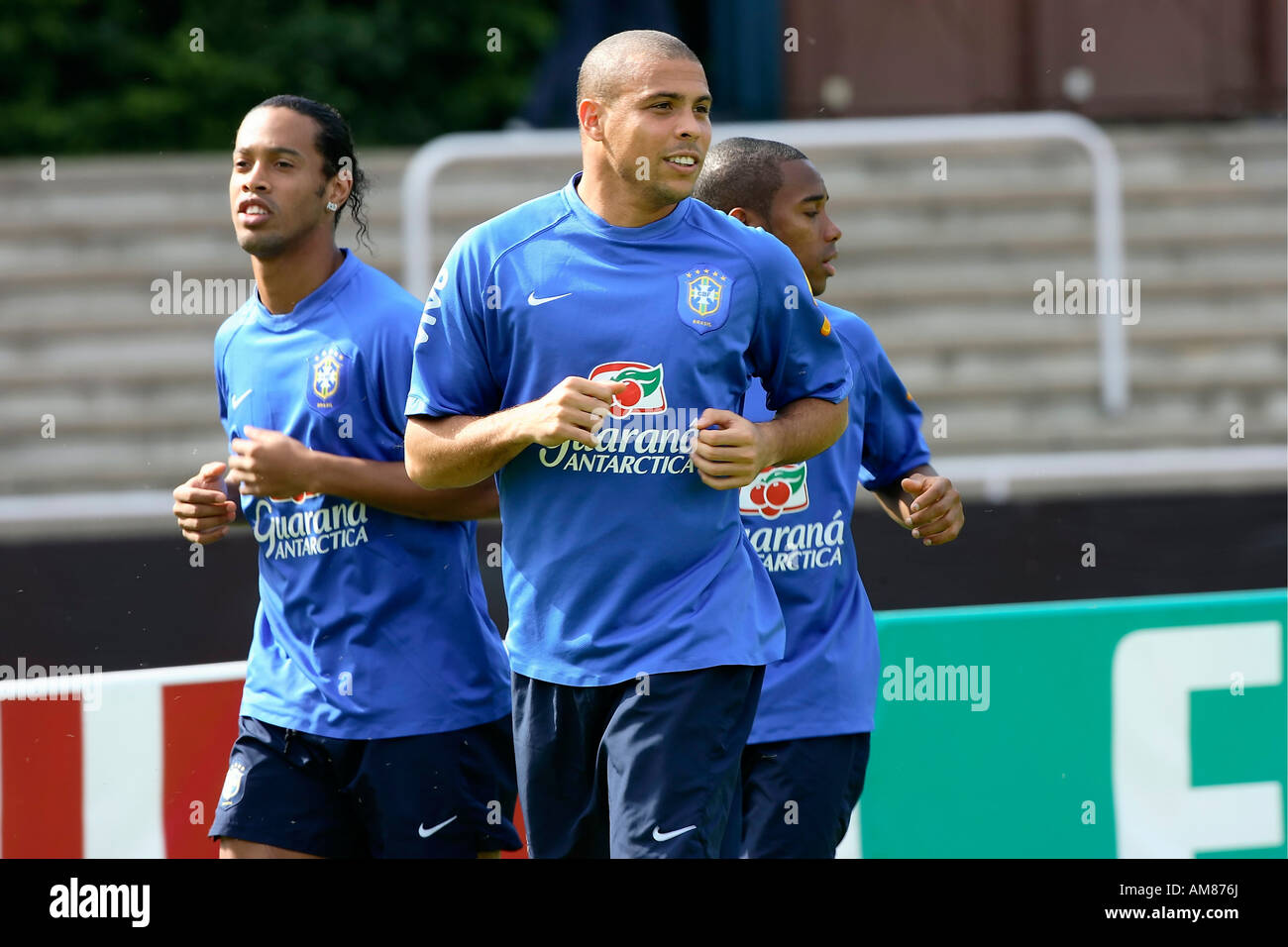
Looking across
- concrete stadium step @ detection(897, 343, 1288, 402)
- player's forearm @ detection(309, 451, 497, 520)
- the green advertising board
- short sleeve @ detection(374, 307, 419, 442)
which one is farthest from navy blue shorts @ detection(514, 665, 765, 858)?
concrete stadium step @ detection(897, 343, 1288, 402)

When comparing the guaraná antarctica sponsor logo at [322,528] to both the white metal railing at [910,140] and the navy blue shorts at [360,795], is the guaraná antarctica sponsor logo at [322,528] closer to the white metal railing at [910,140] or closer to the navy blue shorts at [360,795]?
the navy blue shorts at [360,795]

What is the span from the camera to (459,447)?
295cm

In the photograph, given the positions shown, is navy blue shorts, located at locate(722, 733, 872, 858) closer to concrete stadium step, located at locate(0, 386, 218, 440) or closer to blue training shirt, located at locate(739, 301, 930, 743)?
blue training shirt, located at locate(739, 301, 930, 743)

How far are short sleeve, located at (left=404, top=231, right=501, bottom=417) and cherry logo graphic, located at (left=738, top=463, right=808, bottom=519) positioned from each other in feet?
2.66

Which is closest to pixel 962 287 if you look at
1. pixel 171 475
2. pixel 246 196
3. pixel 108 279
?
pixel 171 475

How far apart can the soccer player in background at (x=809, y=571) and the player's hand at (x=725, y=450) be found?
0.61 metres

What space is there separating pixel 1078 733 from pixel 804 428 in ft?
6.50

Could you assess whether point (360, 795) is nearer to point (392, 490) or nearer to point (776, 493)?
point (392, 490)

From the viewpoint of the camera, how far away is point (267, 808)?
331 centimetres

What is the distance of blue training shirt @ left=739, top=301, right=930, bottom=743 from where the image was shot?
3.55 metres

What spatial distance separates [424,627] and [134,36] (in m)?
9.92

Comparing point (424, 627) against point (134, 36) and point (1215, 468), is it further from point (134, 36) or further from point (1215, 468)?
point (134, 36)

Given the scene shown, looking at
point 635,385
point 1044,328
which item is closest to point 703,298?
point 635,385

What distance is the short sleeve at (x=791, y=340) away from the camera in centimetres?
306
